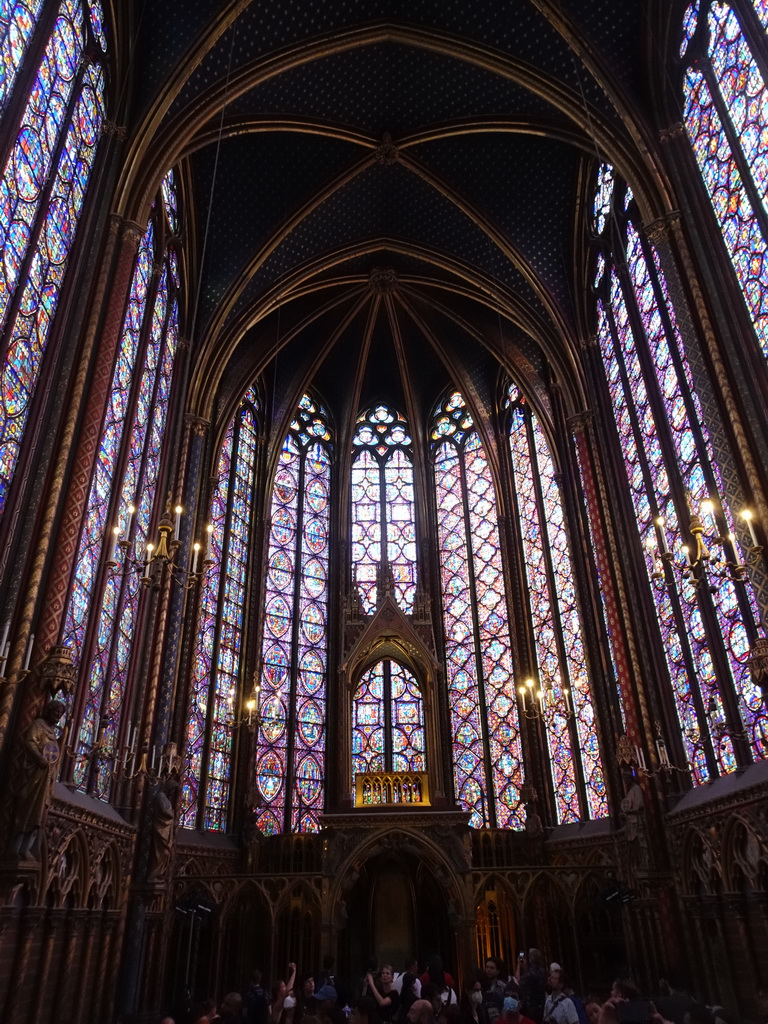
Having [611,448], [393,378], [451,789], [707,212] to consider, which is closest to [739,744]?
[611,448]

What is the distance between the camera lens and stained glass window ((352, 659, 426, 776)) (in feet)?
62.8

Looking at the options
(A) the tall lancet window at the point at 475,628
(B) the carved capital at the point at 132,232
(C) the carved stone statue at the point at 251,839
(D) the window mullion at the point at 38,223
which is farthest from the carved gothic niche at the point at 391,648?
(D) the window mullion at the point at 38,223

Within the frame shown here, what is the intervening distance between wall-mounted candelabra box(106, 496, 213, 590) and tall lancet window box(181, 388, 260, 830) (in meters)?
1.20

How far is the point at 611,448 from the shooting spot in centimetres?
1647

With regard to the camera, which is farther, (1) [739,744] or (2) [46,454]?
(1) [739,744]

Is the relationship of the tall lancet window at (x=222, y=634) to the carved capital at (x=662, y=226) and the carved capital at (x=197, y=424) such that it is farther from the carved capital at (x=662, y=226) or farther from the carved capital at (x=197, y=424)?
the carved capital at (x=662, y=226)

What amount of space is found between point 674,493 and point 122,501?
956 cm

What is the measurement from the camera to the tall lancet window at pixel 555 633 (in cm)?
1714

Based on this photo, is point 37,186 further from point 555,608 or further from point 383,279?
point 555,608

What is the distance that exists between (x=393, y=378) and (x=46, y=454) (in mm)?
16185

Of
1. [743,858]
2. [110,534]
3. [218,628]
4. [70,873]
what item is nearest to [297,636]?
[218,628]

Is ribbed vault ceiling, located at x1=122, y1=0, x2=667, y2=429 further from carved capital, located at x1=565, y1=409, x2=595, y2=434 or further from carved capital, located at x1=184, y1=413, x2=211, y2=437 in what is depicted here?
carved capital, located at x1=565, y1=409, x2=595, y2=434

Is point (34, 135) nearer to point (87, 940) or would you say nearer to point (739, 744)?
point (87, 940)

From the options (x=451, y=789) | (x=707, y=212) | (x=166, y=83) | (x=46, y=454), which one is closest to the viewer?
(x=46, y=454)
